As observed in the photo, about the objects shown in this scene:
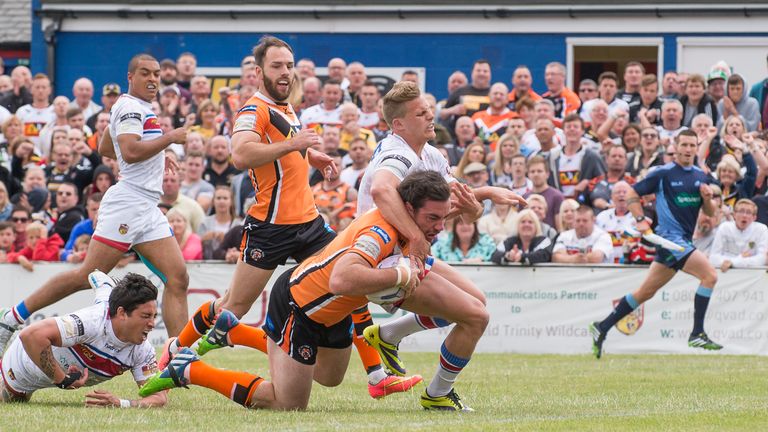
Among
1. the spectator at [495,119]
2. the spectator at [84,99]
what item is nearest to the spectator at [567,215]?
the spectator at [495,119]

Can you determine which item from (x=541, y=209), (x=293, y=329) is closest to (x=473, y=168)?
(x=541, y=209)

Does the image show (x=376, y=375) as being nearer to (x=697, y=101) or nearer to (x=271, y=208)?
(x=271, y=208)

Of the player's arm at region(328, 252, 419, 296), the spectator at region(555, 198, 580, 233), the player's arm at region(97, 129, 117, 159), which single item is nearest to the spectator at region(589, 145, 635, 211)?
the spectator at region(555, 198, 580, 233)

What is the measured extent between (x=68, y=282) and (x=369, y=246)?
3.53 metres

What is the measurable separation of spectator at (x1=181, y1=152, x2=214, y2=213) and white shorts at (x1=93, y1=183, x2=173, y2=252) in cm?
780

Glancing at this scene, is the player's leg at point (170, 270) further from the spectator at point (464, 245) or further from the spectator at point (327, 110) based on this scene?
the spectator at point (327, 110)

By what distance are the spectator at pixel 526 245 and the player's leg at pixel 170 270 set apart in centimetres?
637

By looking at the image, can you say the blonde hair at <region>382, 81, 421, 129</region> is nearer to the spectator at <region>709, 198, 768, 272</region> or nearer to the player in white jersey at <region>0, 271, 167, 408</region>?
the player in white jersey at <region>0, 271, 167, 408</region>

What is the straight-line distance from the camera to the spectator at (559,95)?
2025 cm

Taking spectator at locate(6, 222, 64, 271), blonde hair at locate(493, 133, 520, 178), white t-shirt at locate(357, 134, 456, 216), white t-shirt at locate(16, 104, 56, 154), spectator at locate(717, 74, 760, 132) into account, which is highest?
spectator at locate(717, 74, 760, 132)

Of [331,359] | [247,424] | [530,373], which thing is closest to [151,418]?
[247,424]

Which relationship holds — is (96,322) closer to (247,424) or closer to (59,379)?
(59,379)

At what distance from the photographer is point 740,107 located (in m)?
19.3

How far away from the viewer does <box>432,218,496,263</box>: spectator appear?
17125 mm
